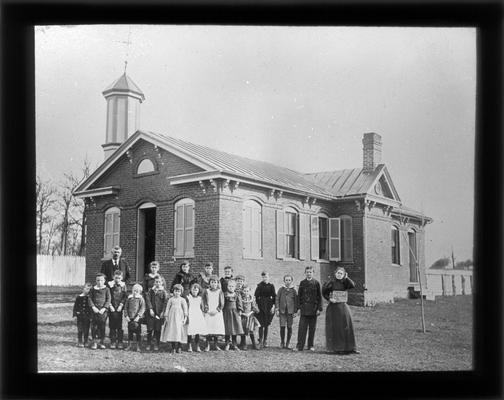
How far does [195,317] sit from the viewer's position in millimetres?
7023

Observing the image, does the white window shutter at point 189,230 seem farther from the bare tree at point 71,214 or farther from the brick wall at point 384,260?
the brick wall at point 384,260

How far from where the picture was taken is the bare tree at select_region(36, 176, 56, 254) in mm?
7223

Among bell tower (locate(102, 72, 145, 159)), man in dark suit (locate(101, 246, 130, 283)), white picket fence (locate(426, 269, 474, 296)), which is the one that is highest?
bell tower (locate(102, 72, 145, 159))

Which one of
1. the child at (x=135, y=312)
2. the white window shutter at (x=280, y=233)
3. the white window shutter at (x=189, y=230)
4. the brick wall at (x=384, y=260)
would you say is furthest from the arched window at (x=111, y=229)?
the brick wall at (x=384, y=260)

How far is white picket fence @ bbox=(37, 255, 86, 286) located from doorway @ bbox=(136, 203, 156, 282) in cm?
70

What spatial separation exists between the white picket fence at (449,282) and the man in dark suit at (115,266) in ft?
12.3

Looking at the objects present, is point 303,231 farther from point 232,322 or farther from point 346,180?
point 232,322

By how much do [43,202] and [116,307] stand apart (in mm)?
1568

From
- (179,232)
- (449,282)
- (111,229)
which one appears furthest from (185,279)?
(449,282)

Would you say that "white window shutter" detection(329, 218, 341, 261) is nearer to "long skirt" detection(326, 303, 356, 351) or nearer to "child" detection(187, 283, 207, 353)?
"long skirt" detection(326, 303, 356, 351)

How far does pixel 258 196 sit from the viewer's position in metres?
7.26

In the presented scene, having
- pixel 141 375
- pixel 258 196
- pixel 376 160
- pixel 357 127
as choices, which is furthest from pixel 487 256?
pixel 141 375

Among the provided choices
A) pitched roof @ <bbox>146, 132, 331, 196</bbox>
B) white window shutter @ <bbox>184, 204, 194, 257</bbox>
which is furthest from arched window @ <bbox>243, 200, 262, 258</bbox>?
white window shutter @ <bbox>184, 204, 194, 257</bbox>

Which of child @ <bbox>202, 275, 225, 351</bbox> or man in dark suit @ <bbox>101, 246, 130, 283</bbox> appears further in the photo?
man in dark suit @ <bbox>101, 246, 130, 283</bbox>
